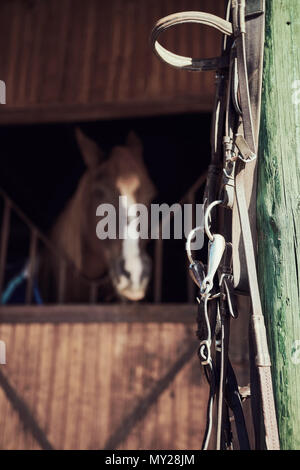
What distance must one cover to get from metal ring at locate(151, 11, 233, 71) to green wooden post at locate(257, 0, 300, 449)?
69mm

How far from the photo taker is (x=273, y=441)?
22.5 inches

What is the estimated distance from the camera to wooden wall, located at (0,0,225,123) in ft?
9.47

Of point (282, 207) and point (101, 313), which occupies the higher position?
point (101, 313)

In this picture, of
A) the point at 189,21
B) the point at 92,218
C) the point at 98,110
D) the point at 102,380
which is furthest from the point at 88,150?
the point at 189,21

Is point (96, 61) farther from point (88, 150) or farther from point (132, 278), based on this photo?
point (132, 278)

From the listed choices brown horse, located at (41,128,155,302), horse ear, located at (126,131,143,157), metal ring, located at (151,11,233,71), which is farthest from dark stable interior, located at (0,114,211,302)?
metal ring, located at (151,11,233,71)

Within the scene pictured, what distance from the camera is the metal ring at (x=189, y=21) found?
71cm

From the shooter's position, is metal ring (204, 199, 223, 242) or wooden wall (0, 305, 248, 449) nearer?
metal ring (204, 199, 223, 242)

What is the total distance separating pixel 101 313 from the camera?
2805mm

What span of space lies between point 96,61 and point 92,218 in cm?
106

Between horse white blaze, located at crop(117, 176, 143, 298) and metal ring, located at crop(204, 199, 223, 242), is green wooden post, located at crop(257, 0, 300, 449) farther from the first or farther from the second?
horse white blaze, located at crop(117, 176, 143, 298)

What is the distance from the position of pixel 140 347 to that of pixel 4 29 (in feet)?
6.83

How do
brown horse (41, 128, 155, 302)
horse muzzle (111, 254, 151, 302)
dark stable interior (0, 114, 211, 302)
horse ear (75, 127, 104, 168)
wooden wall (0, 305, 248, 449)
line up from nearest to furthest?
wooden wall (0, 305, 248, 449) < horse muzzle (111, 254, 151, 302) < brown horse (41, 128, 155, 302) < horse ear (75, 127, 104, 168) < dark stable interior (0, 114, 211, 302)

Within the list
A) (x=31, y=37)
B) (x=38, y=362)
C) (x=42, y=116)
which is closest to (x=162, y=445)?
(x=38, y=362)
